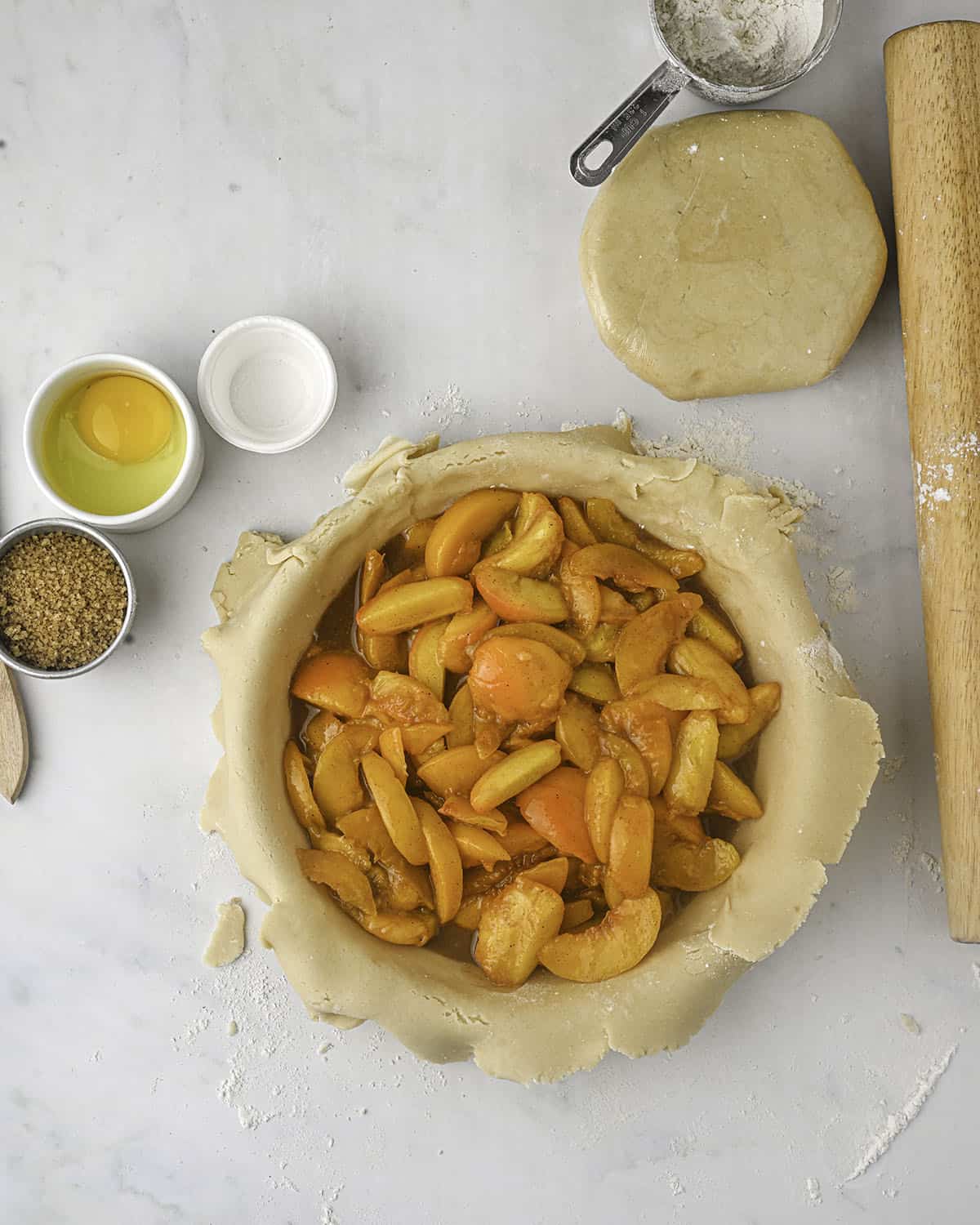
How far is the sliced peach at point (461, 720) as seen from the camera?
5.61 ft

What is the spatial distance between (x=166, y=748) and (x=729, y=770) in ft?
3.39

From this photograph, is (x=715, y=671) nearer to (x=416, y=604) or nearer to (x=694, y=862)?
(x=694, y=862)

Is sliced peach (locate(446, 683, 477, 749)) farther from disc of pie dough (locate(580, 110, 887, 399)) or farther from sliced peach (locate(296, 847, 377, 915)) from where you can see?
disc of pie dough (locate(580, 110, 887, 399))

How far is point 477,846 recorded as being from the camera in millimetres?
1658

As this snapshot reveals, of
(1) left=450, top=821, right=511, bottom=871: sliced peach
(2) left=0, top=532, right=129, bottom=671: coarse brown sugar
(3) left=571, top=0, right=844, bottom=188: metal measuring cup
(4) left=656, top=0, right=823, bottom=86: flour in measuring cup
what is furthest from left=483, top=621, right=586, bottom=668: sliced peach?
(4) left=656, top=0, right=823, bottom=86: flour in measuring cup

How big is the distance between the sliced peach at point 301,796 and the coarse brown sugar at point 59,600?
0.41 meters

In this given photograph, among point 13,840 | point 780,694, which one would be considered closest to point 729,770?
point 780,694

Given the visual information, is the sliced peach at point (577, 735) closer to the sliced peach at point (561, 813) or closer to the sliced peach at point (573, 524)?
the sliced peach at point (561, 813)

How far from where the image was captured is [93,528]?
1.83 m

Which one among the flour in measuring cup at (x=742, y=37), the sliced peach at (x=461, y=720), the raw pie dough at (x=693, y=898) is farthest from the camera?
the flour in measuring cup at (x=742, y=37)

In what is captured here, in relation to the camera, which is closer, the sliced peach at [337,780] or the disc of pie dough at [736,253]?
the sliced peach at [337,780]

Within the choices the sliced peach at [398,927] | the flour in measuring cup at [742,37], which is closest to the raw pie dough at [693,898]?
the sliced peach at [398,927]

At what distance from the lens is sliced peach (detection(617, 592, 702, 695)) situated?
1688 millimetres

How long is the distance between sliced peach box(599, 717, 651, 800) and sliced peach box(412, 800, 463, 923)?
295 millimetres
